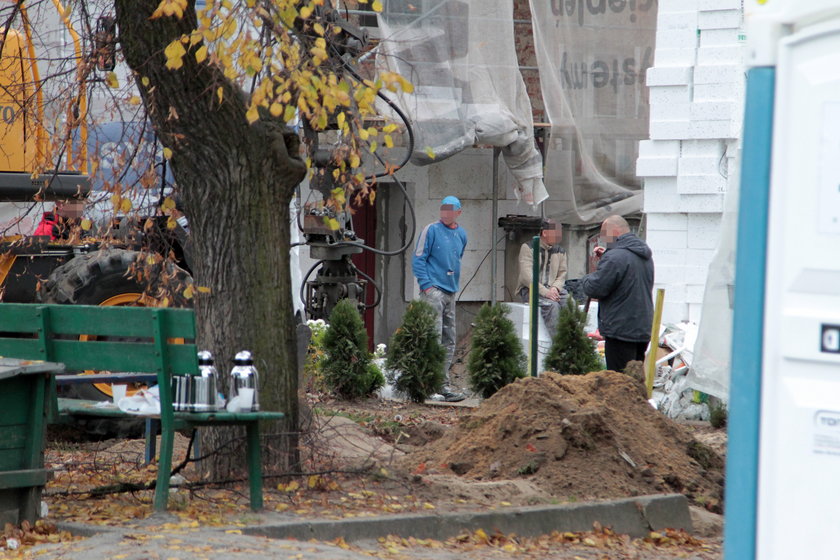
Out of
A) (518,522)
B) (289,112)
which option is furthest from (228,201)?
(518,522)

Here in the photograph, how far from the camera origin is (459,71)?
14773 mm

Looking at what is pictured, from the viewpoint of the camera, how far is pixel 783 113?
11.9 ft

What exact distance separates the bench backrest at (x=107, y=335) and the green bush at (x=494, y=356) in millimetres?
6225

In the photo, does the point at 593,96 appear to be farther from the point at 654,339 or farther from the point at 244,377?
the point at 244,377

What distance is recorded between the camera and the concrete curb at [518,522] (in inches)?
229

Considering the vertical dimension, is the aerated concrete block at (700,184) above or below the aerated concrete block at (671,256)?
above

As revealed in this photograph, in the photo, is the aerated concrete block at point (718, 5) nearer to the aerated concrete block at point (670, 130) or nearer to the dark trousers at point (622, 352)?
the aerated concrete block at point (670, 130)

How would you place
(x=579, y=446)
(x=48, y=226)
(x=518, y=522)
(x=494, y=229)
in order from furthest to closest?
(x=494, y=229)
(x=48, y=226)
(x=579, y=446)
(x=518, y=522)

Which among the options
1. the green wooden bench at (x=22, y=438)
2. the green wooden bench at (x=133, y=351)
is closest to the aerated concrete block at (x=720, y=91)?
the green wooden bench at (x=133, y=351)

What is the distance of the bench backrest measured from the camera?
580 centimetres

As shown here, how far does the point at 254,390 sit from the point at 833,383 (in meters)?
3.30

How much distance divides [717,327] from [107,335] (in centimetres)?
552

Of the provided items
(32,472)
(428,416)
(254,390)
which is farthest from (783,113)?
(428,416)

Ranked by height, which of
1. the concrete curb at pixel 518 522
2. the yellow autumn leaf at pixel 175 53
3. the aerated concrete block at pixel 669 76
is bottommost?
the concrete curb at pixel 518 522
